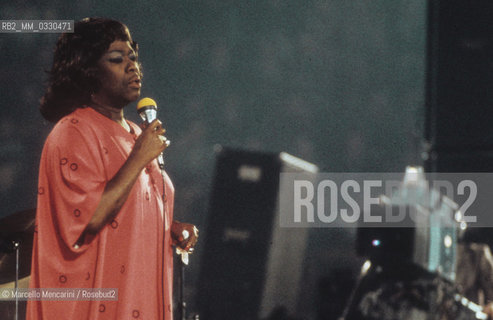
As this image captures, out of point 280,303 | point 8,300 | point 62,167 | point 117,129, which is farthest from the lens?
point 280,303

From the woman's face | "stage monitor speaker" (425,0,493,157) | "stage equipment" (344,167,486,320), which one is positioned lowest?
"stage equipment" (344,167,486,320)

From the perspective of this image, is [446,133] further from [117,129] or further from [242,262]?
[242,262]

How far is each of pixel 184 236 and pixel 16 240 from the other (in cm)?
54

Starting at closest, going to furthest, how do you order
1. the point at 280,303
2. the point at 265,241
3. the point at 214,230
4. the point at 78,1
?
the point at 78,1 → the point at 214,230 → the point at 265,241 → the point at 280,303

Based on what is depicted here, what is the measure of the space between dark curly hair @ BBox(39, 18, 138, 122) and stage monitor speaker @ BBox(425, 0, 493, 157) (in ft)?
9.39

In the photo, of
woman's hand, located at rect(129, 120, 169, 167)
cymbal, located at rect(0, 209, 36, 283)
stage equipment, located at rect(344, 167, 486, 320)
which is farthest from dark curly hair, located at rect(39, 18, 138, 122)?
stage equipment, located at rect(344, 167, 486, 320)

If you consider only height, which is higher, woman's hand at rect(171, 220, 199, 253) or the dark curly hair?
the dark curly hair

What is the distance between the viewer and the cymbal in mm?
1691

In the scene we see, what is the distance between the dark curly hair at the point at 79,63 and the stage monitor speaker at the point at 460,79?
2.86 meters

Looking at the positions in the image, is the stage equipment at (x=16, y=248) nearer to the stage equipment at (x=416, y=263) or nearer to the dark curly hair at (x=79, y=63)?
the dark curly hair at (x=79, y=63)

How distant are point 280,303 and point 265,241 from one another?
10.6 meters

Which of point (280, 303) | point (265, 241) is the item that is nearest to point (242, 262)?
point (265, 241)

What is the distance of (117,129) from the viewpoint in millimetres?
1555

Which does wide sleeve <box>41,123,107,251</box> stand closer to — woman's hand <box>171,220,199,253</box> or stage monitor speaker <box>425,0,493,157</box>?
woman's hand <box>171,220,199,253</box>
